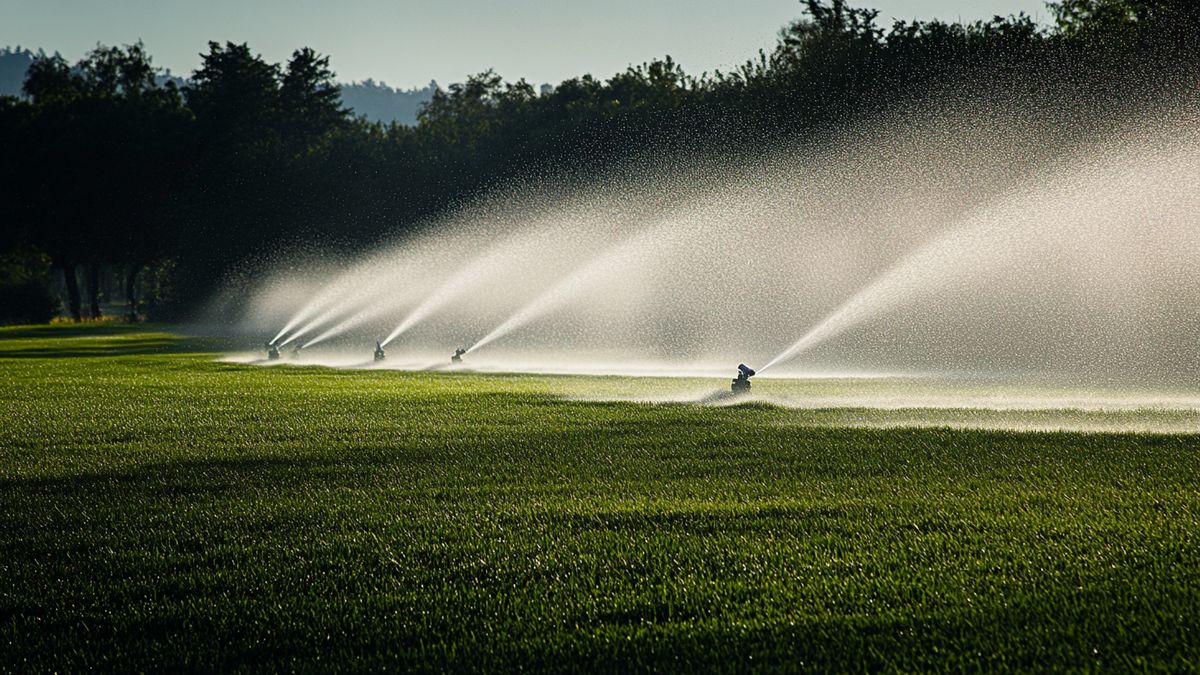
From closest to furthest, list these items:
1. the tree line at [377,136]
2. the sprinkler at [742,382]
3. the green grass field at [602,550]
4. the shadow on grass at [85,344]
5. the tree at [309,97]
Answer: the green grass field at [602,550]
the sprinkler at [742,382]
the shadow on grass at [85,344]
the tree line at [377,136]
the tree at [309,97]

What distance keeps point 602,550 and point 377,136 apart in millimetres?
58584

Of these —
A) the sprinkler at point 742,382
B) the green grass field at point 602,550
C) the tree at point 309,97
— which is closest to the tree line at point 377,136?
the tree at point 309,97

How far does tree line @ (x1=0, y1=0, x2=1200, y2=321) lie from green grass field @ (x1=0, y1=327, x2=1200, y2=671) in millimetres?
26658

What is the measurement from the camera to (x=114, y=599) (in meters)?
5.12

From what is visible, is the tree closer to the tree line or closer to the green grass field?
the tree line

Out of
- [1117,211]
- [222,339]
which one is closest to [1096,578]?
[1117,211]

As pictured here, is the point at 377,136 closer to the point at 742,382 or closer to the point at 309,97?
the point at 309,97

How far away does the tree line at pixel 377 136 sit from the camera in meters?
35.9

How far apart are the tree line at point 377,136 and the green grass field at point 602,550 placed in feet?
87.5

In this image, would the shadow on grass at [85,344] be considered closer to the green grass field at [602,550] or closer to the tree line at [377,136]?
the tree line at [377,136]

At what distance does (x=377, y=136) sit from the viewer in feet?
204

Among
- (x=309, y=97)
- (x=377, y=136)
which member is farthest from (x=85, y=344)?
(x=309, y=97)

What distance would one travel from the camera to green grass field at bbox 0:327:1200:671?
435cm

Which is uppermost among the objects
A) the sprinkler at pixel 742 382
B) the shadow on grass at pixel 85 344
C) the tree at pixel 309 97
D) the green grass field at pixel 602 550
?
the tree at pixel 309 97
